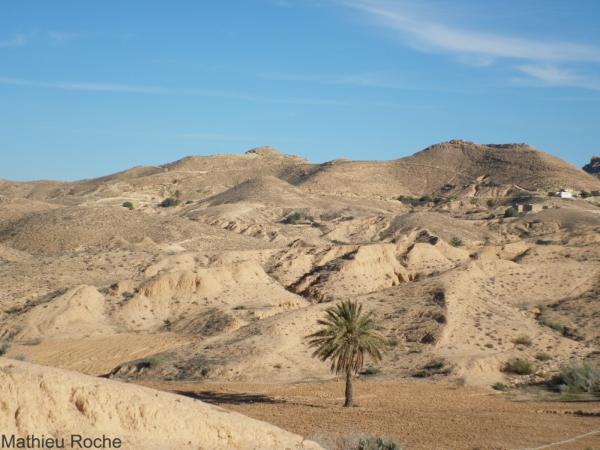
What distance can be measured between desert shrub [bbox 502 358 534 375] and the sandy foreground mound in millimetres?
16834

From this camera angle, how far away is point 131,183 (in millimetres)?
110125

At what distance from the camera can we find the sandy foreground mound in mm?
12008

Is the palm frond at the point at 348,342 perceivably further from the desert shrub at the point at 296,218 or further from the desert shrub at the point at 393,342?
the desert shrub at the point at 296,218

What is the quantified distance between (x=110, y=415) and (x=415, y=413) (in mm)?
11919

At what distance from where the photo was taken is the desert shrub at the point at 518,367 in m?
28.7

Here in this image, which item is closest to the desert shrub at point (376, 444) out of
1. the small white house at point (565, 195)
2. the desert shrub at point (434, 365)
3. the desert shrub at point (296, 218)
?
the desert shrub at point (434, 365)

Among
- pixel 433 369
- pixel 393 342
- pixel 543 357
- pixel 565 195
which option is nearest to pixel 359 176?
pixel 565 195

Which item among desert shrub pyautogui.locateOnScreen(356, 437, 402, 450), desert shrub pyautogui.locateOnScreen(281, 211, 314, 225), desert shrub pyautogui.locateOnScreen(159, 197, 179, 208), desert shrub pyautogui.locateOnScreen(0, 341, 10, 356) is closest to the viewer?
desert shrub pyautogui.locateOnScreen(356, 437, 402, 450)

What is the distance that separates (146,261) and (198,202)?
168 ft

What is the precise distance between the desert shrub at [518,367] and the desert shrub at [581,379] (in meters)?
1.21

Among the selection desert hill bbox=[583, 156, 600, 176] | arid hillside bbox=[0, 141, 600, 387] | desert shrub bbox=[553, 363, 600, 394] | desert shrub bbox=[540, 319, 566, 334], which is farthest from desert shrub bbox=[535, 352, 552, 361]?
desert hill bbox=[583, 156, 600, 176]

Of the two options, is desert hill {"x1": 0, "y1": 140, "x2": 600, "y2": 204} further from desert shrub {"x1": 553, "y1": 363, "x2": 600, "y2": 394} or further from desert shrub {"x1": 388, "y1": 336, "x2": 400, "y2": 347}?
desert shrub {"x1": 553, "y1": 363, "x2": 600, "y2": 394}

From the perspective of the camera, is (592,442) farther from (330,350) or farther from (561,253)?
(561,253)

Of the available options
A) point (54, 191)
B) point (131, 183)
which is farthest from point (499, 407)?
point (54, 191)
